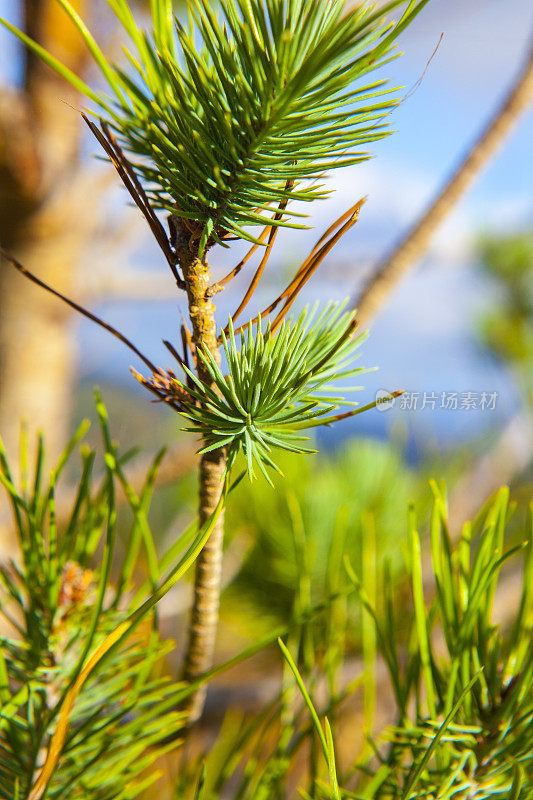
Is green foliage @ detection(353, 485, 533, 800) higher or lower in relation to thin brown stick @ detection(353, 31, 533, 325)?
lower

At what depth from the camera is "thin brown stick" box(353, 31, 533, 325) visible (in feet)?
0.53

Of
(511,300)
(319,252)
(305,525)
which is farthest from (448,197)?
(511,300)

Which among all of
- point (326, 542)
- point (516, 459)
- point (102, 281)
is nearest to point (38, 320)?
point (102, 281)

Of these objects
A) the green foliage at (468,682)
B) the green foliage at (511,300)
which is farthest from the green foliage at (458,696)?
the green foliage at (511,300)

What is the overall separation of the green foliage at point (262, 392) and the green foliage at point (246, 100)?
0.06ft

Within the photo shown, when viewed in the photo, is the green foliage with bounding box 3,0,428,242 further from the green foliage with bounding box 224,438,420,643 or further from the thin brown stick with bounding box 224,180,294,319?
the green foliage with bounding box 224,438,420,643

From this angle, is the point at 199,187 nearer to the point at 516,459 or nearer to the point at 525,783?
the point at 525,783

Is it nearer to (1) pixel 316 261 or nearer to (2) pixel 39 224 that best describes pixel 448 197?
(1) pixel 316 261

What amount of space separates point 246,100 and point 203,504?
0.07 meters

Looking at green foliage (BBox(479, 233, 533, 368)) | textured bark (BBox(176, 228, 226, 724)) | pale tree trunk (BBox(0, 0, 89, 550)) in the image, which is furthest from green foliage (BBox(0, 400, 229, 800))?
green foliage (BBox(479, 233, 533, 368))

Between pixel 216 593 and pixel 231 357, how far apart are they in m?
0.05

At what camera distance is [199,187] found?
3.2 inches

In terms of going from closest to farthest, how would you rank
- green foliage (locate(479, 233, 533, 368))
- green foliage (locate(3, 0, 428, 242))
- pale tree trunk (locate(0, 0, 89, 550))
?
green foliage (locate(3, 0, 428, 242)), pale tree trunk (locate(0, 0, 89, 550)), green foliage (locate(479, 233, 533, 368))

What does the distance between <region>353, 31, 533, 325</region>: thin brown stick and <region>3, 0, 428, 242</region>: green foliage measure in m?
0.09
